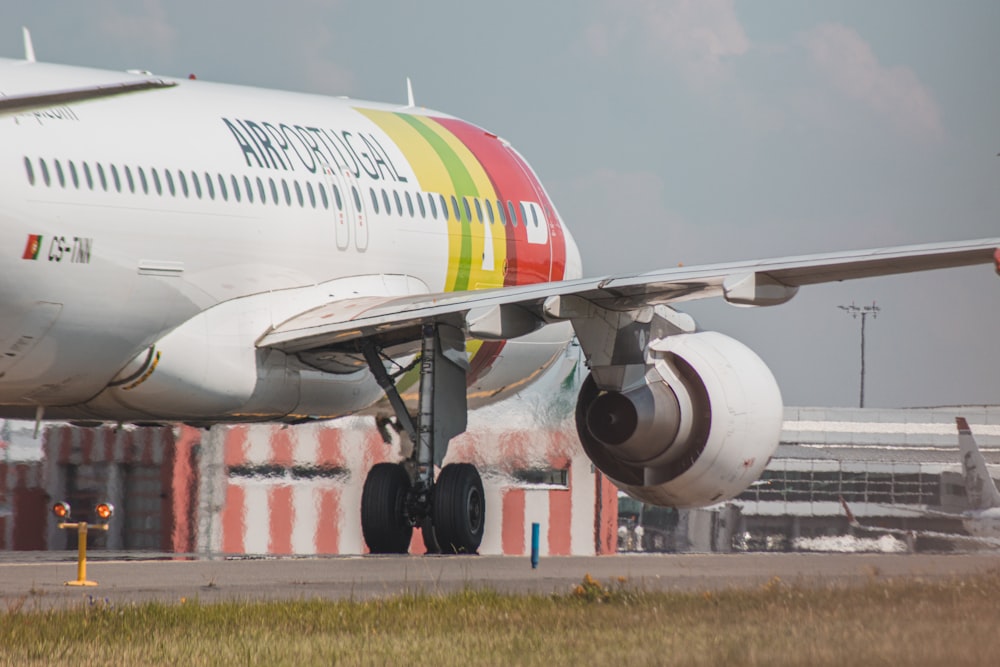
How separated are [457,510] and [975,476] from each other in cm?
1920

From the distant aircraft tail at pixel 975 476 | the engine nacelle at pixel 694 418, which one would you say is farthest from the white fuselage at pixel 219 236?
the distant aircraft tail at pixel 975 476

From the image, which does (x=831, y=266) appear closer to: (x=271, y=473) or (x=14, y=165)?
(x=14, y=165)

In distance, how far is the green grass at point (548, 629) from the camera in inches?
339

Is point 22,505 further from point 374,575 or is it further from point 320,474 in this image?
point 374,575

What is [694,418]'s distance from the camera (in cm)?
1766

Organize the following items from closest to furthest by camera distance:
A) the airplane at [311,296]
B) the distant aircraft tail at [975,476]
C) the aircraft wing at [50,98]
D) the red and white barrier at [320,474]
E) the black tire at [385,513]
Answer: the aircraft wing at [50,98] < the airplane at [311,296] < the black tire at [385,513] < the red and white barrier at [320,474] < the distant aircraft tail at [975,476]

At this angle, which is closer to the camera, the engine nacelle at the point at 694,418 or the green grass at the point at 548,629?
the green grass at the point at 548,629

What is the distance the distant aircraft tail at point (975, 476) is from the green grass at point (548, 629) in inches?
863

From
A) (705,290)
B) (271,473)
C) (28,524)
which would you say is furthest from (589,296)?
(28,524)

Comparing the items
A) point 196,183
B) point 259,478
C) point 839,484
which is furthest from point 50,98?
point 839,484

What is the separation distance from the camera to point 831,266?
Answer: 15203 mm

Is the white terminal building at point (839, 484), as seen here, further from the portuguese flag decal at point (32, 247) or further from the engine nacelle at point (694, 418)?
the portuguese flag decal at point (32, 247)

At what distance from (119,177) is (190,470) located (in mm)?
9134

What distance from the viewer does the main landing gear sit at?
56.7 feet
